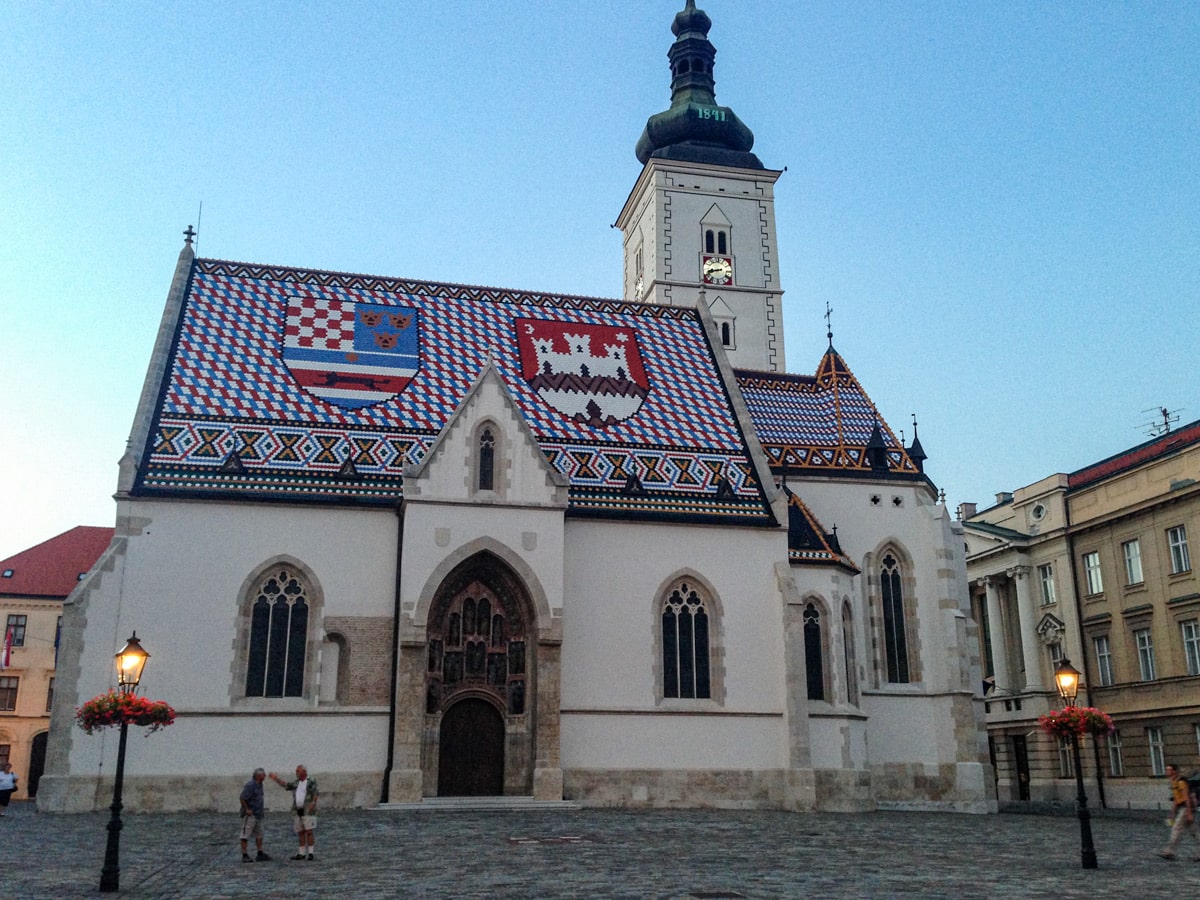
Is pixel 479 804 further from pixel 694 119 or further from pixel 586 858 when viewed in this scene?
pixel 694 119

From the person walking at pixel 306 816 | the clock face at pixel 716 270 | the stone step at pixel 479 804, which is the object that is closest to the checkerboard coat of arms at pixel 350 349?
the stone step at pixel 479 804

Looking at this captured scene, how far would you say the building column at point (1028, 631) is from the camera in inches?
1876

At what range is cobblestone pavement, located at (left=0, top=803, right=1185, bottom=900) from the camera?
14117 mm

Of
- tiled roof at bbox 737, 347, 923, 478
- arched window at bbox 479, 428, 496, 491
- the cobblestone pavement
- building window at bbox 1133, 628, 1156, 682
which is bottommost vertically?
the cobblestone pavement

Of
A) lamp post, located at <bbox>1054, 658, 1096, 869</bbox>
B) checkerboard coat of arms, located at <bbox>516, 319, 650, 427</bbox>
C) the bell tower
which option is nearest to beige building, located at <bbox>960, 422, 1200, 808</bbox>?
the bell tower

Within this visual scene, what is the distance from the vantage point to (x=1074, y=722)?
Result: 22.3 metres

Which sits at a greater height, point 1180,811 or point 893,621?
point 893,621

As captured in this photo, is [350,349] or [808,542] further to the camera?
[808,542]

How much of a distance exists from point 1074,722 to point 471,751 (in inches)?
563

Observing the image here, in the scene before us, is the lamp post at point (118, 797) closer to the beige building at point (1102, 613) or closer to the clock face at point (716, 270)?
the beige building at point (1102, 613)

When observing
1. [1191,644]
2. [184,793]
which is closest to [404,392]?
[184,793]

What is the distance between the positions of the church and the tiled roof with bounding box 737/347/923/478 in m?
0.23

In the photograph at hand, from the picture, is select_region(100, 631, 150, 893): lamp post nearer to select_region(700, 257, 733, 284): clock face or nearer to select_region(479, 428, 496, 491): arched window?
select_region(479, 428, 496, 491): arched window

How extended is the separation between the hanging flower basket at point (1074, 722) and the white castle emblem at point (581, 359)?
16.4 meters
